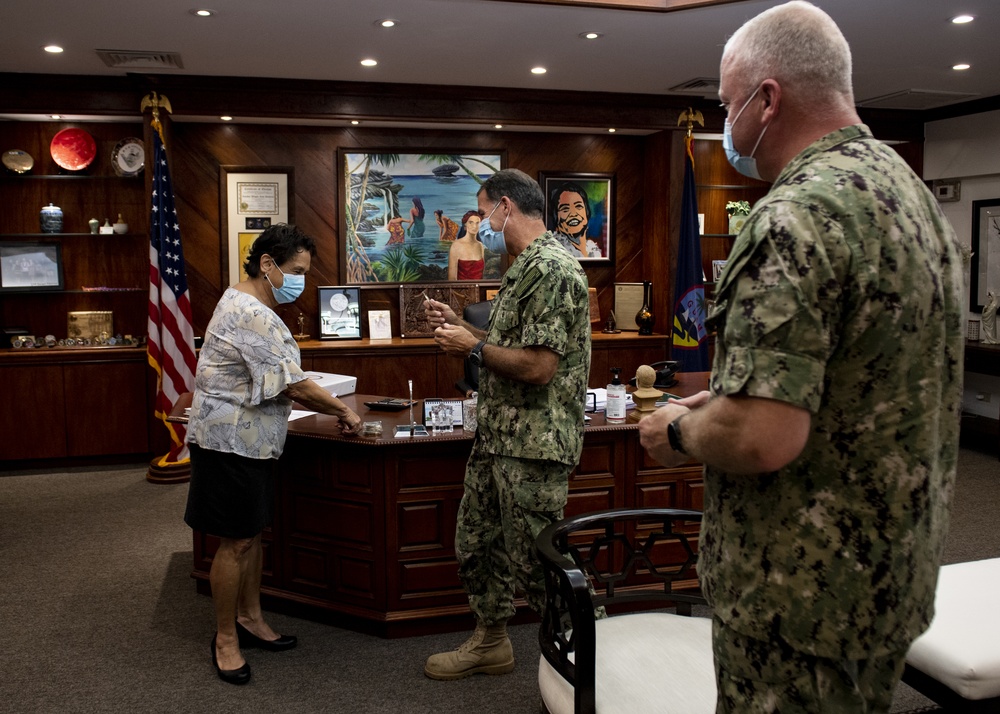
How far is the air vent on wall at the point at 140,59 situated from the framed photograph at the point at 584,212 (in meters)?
3.02

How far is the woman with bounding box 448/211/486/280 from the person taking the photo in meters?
6.67

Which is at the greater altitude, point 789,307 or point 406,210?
point 406,210

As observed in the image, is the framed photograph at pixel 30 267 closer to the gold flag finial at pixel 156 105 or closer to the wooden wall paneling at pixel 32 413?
the wooden wall paneling at pixel 32 413

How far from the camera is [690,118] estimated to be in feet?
21.5

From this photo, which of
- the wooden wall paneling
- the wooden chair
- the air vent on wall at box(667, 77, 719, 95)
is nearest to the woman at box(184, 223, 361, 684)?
the wooden chair

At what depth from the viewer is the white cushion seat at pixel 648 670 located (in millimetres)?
1731

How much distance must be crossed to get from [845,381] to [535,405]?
4.84 ft

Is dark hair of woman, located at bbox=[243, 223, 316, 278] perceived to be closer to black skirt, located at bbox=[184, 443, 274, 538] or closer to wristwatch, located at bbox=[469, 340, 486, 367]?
black skirt, located at bbox=[184, 443, 274, 538]

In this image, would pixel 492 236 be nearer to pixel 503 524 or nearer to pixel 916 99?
pixel 503 524

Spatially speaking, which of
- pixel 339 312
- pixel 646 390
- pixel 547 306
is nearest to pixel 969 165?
pixel 339 312

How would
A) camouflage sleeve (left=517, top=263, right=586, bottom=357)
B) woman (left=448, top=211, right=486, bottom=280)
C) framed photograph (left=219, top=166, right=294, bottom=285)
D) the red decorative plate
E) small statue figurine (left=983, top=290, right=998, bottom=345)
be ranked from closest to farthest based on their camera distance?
camouflage sleeve (left=517, top=263, right=586, bottom=357) < the red decorative plate < framed photograph (left=219, top=166, right=294, bottom=285) < small statue figurine (left=983, top=290, right=998, bottom=345) < woman (left=448, top=211, right=486, bottom=280)

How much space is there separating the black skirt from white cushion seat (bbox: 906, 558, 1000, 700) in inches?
82.2

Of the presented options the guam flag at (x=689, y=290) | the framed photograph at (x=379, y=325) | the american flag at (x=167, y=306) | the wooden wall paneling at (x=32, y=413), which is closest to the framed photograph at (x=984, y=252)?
the guam flag at (x=689, y=290)

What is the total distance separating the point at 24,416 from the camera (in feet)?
19.1
